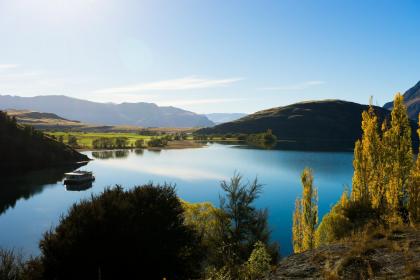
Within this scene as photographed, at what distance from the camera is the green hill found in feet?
488

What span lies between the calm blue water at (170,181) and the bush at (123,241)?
31.3 m

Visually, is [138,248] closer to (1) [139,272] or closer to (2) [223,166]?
(1) [139,272]

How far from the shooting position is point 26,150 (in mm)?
156000

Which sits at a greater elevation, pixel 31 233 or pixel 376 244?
pixel 376 244

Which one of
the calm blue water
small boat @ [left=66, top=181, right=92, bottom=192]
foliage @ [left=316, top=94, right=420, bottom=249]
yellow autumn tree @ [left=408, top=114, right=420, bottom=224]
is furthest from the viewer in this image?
small boat @ [left=66, top=181, right=92, bottom=192]

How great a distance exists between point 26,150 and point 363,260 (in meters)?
161

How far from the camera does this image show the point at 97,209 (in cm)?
2834

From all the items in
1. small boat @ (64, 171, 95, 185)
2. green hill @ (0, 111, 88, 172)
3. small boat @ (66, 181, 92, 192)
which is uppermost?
green hill @ (0, 111, 88, 172)

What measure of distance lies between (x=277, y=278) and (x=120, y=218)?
13.7 meters

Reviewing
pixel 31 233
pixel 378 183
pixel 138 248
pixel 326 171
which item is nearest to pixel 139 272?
pixel 138 248

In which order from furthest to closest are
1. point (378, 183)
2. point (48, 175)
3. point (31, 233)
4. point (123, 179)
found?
point (48, 175)
point (123, 179)
point (31, 233)
point (378, 183)

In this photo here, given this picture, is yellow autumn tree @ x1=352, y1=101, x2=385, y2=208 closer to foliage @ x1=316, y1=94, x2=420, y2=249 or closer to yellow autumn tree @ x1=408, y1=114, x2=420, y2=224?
foliage @ x1=316, y1=94, x2=420, y2=249

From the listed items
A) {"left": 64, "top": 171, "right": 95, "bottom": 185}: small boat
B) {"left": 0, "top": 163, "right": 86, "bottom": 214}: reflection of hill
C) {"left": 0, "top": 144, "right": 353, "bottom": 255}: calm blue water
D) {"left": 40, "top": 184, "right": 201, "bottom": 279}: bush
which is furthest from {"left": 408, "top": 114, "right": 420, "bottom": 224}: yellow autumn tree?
{"left": 64, "top": 171, "right": 95, "bottom": 185}: small boat

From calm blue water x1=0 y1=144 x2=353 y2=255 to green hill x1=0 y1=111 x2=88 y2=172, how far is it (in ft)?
43.2
